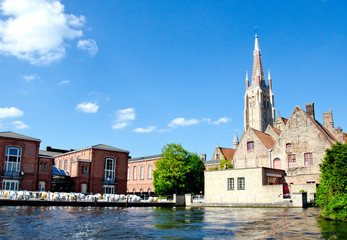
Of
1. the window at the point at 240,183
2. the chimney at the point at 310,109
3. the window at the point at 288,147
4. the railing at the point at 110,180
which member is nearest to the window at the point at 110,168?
the railing at the point at 110,180

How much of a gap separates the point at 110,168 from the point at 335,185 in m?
41.2

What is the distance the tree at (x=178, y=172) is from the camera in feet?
164

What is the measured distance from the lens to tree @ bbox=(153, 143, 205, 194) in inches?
1972

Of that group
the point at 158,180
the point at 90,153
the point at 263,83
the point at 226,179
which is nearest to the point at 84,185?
the point at 90,153

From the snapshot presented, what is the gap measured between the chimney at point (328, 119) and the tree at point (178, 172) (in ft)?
62.5

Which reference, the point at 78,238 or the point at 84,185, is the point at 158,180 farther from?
the point at 78,238

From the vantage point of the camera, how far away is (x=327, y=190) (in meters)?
19.5

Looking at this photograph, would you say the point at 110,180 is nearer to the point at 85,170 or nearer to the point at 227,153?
the point at 85,170

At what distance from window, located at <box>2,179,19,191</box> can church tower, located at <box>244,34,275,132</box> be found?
8999cm

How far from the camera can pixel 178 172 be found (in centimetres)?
4981

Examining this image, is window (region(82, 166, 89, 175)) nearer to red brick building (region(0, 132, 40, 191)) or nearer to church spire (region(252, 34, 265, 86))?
red brick building (region(0, 132, 40, 191))

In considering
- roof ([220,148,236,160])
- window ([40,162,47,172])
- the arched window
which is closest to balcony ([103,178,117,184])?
window ([40,162,47,172])

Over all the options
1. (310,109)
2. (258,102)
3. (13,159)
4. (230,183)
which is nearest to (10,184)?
(13,159)

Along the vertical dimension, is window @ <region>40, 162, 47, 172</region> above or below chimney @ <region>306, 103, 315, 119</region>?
below
